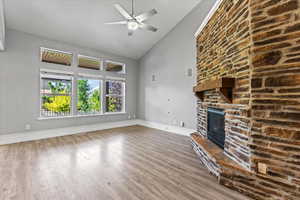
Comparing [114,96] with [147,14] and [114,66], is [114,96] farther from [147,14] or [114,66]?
[147,14]

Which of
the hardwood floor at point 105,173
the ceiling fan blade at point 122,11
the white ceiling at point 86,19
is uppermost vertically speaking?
the white ceiling at point 86,19

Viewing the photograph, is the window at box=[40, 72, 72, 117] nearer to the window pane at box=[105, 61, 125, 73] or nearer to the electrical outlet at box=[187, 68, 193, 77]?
the window pane at box=[105, 61, 125, 73]

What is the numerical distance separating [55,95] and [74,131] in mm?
1422

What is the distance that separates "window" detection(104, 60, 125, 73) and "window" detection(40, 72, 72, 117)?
1597mm

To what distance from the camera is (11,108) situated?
3.84 metres

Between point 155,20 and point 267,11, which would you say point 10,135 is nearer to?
point 155,20

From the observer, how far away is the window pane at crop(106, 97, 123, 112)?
19.7 ft

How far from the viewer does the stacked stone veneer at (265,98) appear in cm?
148

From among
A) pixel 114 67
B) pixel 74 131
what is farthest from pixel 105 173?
pixel 114 67

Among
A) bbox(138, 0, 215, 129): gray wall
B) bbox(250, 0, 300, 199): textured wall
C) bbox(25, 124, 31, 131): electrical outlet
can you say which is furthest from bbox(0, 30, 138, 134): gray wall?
bbox(250, 0, 300, 199): textured wall

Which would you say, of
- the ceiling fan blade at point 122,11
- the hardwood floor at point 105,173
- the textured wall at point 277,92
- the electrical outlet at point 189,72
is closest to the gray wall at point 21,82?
the hardwood floor at point 105,173

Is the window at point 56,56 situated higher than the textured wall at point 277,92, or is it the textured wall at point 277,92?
the window at point 56,56

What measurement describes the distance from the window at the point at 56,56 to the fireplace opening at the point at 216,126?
4.93m

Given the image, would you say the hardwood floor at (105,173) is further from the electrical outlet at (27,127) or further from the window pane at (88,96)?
the window pane at (88,96)
